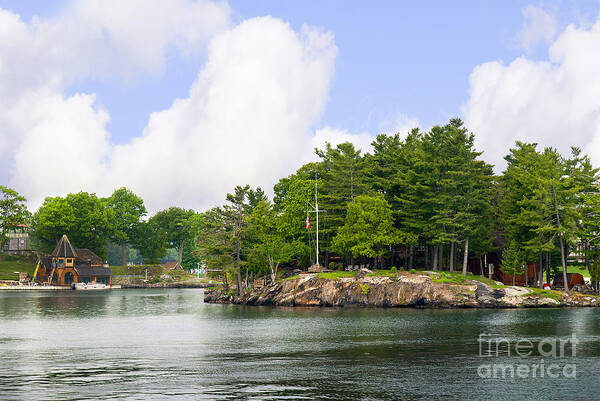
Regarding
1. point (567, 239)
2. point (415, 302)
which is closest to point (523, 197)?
point (567, 239)

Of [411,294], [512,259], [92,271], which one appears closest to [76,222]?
[92,271]

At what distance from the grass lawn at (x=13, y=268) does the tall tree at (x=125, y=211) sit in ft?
86.3

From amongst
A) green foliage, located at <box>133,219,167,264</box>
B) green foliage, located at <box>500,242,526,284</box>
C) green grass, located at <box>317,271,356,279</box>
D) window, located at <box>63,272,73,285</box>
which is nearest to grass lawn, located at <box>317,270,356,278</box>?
green grass, located at <box>317,271,356,279</box>

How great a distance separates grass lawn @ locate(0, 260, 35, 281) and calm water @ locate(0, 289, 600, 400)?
346 feet

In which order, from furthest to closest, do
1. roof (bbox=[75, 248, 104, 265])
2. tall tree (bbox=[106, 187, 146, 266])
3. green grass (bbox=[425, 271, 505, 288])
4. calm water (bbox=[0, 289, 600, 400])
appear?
tall tree (bbox=[106, 187, 146, 266]), roof (bbox=[75, 248, 104, 265]), green grass (bbox=[425, 271, 505, 288]), calm water (bbox=[0, 289, 600, 400])

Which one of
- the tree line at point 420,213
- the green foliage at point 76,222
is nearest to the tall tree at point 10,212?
the green foliage at point 76,222

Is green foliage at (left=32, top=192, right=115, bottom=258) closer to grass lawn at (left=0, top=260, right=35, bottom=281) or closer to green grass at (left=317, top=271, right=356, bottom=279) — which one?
grass lawn at (left=0, top=260, right=35, bottom=281)

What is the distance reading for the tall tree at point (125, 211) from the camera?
187750 mm

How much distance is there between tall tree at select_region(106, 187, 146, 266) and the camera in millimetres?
187750

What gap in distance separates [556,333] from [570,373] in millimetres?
16256

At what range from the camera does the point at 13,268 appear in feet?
543

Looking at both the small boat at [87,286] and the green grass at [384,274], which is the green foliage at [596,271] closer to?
the green grass at [384,274]

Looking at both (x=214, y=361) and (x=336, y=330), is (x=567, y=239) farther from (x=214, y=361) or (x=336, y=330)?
(x=214, y=361)

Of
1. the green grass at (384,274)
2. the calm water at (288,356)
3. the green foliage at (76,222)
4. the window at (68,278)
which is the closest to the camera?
the calm water at (288,356)
